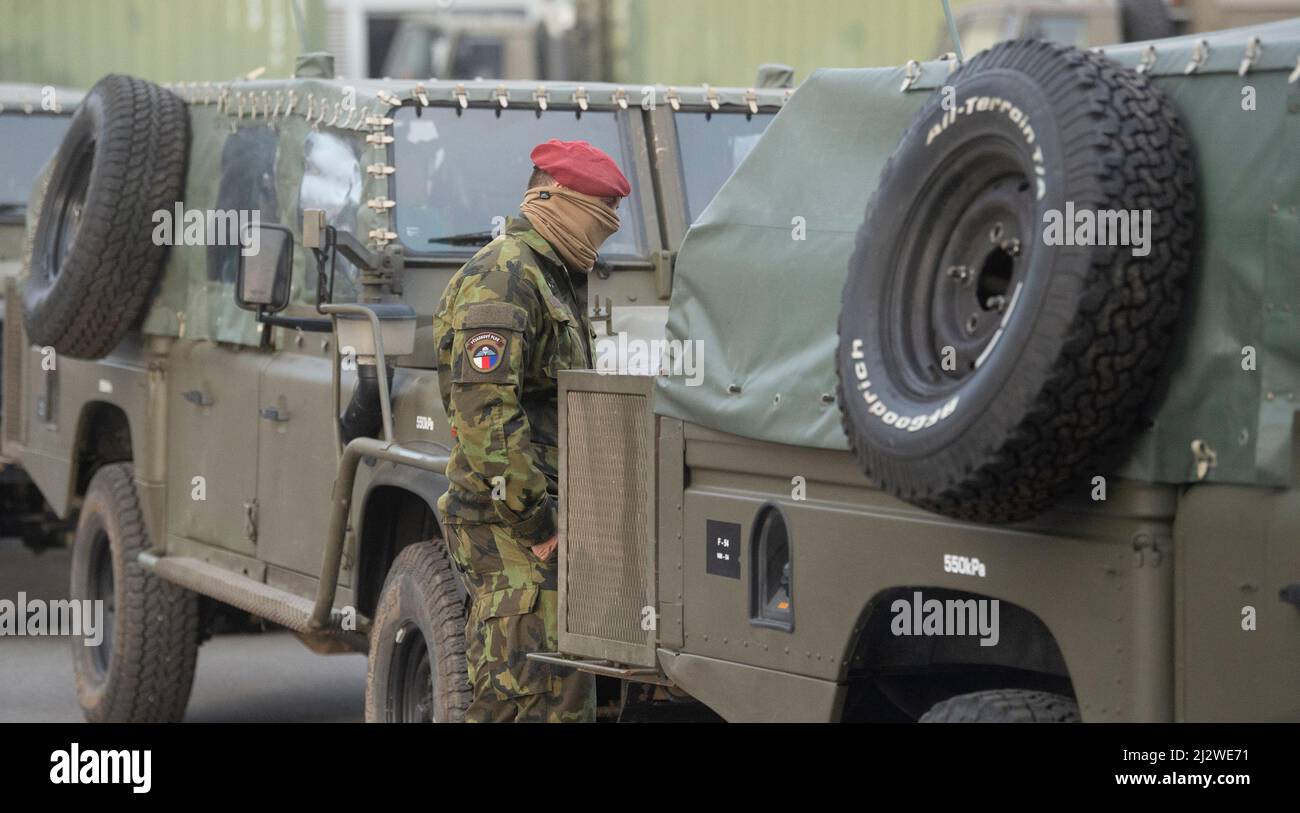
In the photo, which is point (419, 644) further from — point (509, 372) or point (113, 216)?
point (113, 216)

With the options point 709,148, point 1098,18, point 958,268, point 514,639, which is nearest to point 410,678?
point 514,639

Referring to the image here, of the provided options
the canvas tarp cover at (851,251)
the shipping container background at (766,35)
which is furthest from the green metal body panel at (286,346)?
the shipping container background at (766,35)

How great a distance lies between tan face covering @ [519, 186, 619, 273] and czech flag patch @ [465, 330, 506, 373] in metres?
0.38

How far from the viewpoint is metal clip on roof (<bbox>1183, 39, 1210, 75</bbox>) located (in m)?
3.61

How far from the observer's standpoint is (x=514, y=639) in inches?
212

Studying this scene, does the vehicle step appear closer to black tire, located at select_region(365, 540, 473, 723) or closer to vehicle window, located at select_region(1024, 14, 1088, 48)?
black tire, located at select_region(365, 540, 473, 723)

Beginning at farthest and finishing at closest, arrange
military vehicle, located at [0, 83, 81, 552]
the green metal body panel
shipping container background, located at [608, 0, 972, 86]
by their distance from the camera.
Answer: shipping container background, located at [608, 0, 972, 86]
military vehicle, located at [0, 83, 81, 552]
the green metal body panel

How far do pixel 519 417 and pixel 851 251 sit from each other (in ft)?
4.17

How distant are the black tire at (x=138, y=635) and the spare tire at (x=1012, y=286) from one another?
15.6ft

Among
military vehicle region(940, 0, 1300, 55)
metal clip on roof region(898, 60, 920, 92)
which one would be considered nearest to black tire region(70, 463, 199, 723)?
metal clip on roof region(898, 60, 920, 92)

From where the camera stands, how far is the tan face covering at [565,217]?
550cm

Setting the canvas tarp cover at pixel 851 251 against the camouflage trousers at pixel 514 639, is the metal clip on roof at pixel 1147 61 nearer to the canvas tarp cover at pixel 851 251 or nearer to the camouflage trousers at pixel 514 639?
the canvas tarp cover at pixel 851 251

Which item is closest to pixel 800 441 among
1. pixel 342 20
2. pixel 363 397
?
pixel 363 397

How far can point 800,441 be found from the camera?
4324 mm
